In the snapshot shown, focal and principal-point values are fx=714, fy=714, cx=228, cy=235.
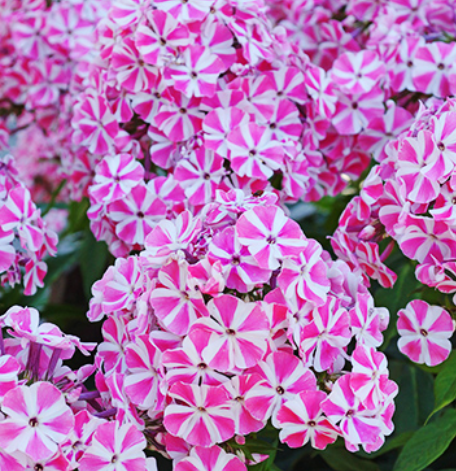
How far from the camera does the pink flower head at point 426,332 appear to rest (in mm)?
603

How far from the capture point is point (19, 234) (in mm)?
677

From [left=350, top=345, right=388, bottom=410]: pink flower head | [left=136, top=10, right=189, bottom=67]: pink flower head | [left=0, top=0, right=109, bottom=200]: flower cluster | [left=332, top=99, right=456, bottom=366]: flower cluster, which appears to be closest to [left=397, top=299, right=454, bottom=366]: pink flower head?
[left=332, top=99, right=456, bottom=366]: flower cluster

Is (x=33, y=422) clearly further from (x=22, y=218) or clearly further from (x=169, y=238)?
(x=22, y=218)

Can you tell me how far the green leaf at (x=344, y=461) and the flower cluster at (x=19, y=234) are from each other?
348mm

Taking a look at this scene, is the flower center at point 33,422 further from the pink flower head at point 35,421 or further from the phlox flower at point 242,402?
the phlox flower at point 242,402

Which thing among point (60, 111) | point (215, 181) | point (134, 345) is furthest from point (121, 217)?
point (60, 111)

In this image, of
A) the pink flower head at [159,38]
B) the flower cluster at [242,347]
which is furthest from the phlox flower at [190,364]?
the pink flower head at [159,38]

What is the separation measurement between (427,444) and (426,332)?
102 mm

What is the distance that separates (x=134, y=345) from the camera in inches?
20.4

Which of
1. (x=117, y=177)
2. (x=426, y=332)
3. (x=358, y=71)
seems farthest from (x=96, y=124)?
(x=426, y=332)

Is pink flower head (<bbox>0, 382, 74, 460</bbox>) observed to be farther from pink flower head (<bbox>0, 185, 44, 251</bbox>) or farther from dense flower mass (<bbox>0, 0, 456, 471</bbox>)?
pink flower head (<bbox>0, 185, 44, 251</bbox>)

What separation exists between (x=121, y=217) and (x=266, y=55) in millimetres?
218

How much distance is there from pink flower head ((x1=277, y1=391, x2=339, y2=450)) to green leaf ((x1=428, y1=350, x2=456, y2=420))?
0.45 ft

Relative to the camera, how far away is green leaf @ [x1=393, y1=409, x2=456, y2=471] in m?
0.60
